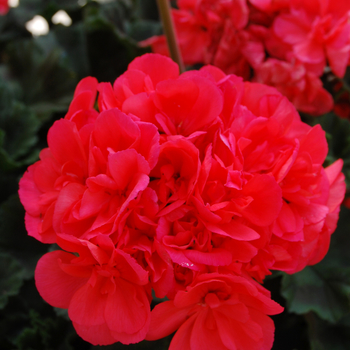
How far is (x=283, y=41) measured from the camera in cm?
89

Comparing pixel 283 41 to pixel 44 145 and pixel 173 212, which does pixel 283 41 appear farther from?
pixel 44 145

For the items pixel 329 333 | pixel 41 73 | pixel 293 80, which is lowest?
pixel 329 333

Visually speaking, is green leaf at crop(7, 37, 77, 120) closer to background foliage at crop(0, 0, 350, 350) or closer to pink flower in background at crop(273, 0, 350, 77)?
background foliage at crop(0, 0, 350, 350)

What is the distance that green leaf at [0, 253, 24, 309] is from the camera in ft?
2.70

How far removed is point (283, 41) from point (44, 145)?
0.72 meters

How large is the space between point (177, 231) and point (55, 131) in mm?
224

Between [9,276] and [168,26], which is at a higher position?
[168,26]

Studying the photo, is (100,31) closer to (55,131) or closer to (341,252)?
(55,131)

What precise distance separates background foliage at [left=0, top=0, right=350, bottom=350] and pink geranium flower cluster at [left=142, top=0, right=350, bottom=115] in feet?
0.57

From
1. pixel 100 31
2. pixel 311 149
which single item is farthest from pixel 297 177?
pixel 100 31

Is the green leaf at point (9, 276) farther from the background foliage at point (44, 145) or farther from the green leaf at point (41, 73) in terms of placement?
the green leaf at point (41, 73)

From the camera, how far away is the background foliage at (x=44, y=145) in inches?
33.6

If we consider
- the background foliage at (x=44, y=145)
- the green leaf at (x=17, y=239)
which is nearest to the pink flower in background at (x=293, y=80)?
the background foliage at (x=44, y=145)

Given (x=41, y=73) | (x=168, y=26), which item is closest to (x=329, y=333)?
(x=168, y=26)
